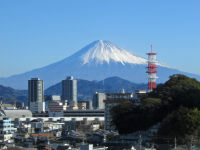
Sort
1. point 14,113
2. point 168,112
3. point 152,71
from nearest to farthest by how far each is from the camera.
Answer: point 168,112 → point 152,71 → point 14,113

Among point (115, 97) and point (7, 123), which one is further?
point (115, 97)

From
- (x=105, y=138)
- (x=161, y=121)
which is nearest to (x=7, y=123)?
(x=105, y=138)

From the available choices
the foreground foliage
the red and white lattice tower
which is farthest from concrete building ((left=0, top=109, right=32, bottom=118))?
the foreground foliage

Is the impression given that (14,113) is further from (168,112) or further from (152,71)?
(168,112)

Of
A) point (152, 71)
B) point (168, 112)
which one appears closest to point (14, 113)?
point (152, 71)

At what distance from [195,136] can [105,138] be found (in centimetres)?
1003

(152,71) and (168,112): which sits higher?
(152,71)

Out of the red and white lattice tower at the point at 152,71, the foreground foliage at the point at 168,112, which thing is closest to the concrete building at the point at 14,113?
the red and white lattice tower at the point at 152,71

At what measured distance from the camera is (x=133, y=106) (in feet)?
183

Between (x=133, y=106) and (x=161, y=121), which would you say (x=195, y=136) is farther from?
(x=133, y=106)

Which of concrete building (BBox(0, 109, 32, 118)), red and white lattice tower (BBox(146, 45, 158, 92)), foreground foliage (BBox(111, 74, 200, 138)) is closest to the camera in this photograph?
foreground foliage (BBox(111, 74, 200, 138))

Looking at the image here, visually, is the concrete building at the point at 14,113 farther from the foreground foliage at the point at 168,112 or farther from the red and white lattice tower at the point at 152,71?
the foreground foliage at the point at 168,112

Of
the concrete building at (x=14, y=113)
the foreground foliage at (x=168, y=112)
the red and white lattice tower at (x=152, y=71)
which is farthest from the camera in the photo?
the concrete building at (x=14, y=113)

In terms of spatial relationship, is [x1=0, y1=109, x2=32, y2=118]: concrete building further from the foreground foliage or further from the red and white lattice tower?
the foreground foliage
